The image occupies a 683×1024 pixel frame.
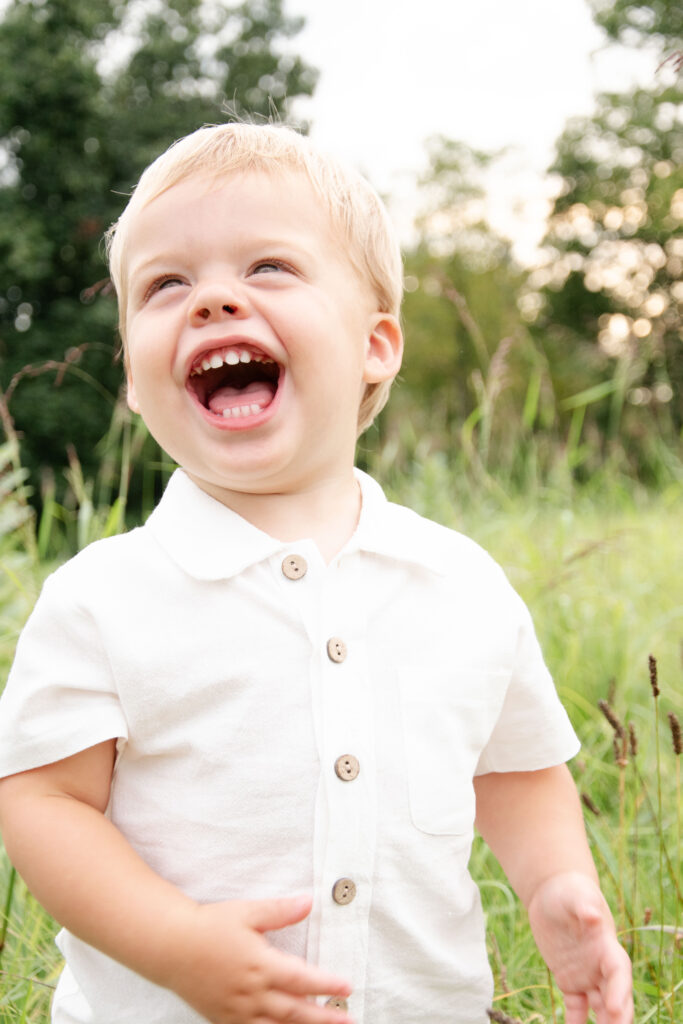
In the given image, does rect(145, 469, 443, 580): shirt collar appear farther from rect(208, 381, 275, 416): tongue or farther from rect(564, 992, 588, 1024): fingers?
rect(564, 992, 588, 1024): fingers

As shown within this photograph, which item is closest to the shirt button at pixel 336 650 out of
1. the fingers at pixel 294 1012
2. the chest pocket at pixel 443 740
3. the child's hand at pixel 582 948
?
A: the chest pocket at pixel 443 740

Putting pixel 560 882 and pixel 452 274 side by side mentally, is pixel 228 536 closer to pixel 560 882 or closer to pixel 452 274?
pixel 560 882

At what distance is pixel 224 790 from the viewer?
1.16 m

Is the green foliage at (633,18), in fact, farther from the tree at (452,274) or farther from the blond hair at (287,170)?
the blond hair at (287,170)

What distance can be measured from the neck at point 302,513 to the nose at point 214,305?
0.78ft

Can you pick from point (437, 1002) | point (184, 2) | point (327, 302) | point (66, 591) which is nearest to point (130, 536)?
point (66, 591)

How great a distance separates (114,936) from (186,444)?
59cm

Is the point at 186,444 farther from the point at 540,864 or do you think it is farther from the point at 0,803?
the point at 540,864

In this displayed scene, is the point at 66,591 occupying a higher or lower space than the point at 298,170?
lower

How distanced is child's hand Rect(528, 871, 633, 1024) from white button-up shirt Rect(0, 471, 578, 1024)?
126 mm

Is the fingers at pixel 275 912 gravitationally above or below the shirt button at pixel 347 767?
below

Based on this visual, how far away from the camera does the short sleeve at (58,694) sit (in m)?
1.11

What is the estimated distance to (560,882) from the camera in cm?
133

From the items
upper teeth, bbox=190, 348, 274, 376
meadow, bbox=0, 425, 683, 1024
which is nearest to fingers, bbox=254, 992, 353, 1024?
meadow, bbox=0, 425, 683, 1024
